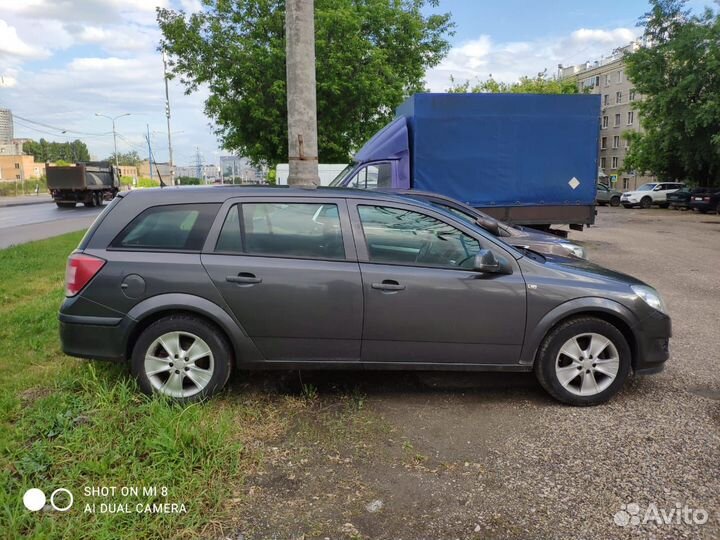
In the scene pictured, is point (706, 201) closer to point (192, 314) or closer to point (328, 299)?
point (328, 299)

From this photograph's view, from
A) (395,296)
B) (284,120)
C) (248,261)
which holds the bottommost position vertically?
(395,296)

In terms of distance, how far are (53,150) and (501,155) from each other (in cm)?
13302

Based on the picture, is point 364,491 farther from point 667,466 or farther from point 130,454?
point 667,466

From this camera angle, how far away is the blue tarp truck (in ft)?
32.3

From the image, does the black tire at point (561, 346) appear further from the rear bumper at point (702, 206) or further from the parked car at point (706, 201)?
the rear bumper at point (702, 206)

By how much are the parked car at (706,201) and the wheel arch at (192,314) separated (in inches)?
1188

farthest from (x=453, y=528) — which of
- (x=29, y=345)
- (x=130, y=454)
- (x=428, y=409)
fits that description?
(x=29, y=345)

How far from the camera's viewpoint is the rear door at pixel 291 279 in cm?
384

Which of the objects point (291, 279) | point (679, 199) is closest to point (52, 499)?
point (291, 279)

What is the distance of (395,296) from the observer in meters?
3.86

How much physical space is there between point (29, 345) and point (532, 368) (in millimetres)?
4535

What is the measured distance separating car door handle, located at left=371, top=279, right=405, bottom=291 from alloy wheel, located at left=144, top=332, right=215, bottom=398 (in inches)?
48.3

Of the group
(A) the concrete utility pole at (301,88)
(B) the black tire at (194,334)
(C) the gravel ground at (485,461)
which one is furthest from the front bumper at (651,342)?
(A) the concrete utility pole at (301,88)

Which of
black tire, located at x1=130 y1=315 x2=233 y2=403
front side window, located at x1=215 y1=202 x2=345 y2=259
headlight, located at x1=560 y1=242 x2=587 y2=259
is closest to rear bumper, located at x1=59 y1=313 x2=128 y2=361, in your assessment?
black tire, located at x1=130 y1=315 x2=233 y2=403
